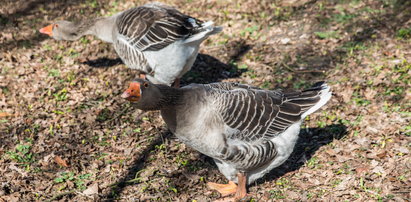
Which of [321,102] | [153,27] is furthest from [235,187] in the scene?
[153,27]

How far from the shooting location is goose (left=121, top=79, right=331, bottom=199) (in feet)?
16.5

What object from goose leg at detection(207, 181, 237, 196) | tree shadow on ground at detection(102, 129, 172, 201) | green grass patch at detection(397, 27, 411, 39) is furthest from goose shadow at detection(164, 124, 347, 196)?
green grass patch at detection(397, 27, 411, 39)

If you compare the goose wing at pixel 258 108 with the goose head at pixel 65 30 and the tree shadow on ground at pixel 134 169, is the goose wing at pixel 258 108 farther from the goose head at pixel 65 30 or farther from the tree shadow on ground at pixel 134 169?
the goose head at pixel 65 30

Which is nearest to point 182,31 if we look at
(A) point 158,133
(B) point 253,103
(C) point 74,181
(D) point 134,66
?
(D) point 134,66

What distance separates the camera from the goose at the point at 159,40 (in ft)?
23.8

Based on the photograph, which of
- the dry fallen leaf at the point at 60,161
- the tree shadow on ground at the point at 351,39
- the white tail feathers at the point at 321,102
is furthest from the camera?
the tree shadow on ground at the point at 351,39

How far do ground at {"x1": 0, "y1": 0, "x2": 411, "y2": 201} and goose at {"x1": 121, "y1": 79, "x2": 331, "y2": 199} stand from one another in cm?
57

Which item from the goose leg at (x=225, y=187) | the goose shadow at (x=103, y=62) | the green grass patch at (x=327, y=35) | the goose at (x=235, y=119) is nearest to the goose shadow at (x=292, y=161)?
the goose leg at (x=225, y=187)

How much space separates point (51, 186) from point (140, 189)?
46.3 inches

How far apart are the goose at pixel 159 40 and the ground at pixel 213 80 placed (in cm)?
77

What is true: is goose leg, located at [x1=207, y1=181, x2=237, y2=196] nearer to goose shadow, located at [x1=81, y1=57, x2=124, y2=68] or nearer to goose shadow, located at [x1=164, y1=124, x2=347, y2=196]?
goose shadow, located at [x1=164, y1=124, x2=347, y2=196]

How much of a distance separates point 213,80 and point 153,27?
1640 millimetres

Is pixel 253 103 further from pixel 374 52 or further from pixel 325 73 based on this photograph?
pixel 374 52

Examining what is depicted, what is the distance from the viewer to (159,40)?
7266 millimetres
